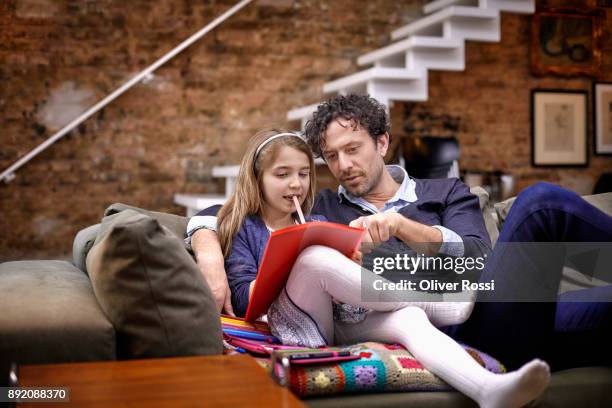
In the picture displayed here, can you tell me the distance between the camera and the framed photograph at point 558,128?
20.0 ft

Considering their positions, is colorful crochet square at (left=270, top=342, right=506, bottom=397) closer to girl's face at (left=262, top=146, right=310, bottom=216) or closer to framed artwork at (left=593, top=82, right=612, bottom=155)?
girl's face at (left=262, top=146, right=310, bottom=216)

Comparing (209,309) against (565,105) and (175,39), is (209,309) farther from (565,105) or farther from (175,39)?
(565,105)

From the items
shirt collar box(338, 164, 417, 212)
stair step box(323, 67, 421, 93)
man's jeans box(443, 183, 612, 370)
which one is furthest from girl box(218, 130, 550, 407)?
stair step box(323, 67, 421, 93)

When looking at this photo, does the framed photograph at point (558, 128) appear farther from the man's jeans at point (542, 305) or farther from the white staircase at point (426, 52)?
the man's jeans at point (542, 305)

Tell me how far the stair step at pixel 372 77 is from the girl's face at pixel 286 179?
105 inches

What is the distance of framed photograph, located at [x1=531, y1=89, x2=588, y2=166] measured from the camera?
20.0 ft

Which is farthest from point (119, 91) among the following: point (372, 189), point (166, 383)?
point (166, 383)

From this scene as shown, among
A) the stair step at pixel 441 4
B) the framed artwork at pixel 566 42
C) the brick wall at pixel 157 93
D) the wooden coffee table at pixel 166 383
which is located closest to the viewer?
the wooden coffee table at pixel 166 383

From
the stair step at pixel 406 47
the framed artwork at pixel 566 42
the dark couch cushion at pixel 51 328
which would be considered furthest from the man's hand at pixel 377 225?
the framed artwork at pixel 566 42

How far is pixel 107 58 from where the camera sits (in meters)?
5.12

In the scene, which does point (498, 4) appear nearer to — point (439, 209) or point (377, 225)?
point (439, 209)

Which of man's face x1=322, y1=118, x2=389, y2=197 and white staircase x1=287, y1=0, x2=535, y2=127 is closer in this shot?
man's face x1=322, y1=118, x2=389, y2=197

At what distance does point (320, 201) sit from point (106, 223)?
804 millimetres

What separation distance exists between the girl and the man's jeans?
0.12 metres
